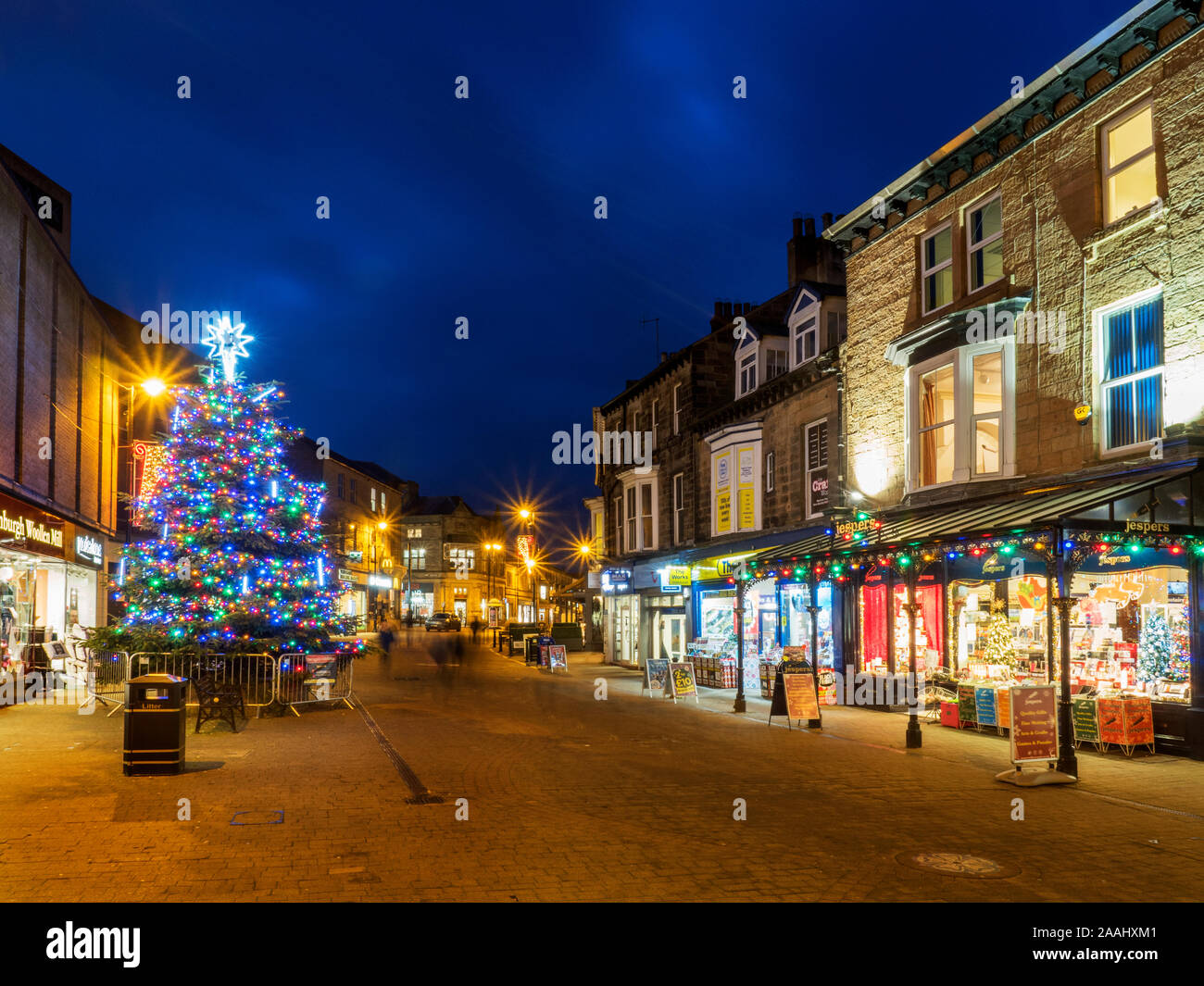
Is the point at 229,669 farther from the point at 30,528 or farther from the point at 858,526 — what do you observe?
the point at 858,526

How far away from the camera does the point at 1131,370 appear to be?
13.6 m

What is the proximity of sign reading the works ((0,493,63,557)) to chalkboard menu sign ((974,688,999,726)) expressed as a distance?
1786 centimetres

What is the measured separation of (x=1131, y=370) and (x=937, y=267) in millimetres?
5246

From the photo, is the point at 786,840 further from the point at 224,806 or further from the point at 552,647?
the point at 552,647

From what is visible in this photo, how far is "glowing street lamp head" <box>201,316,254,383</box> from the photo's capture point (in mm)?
19875

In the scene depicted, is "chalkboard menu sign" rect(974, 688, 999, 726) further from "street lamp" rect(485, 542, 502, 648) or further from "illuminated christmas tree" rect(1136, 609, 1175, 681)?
"street lamp" rect(485, 542, 502, 648)

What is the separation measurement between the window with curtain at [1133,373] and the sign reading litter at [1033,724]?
4.35 meters

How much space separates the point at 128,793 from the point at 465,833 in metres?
4.18

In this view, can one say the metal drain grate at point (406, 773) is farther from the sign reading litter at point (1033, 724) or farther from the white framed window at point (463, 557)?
the white framed window at point (463, 557)

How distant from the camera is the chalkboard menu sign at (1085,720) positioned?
1321 centimetres

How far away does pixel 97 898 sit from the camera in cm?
628

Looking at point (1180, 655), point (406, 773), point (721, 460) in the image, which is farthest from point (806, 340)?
point (406, 773)

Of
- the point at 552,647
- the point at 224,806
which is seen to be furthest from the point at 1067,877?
the point at 552,647

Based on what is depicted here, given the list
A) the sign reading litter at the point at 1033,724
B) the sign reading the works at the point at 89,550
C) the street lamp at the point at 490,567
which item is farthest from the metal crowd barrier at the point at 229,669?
the street lamp at the point at 490,567
